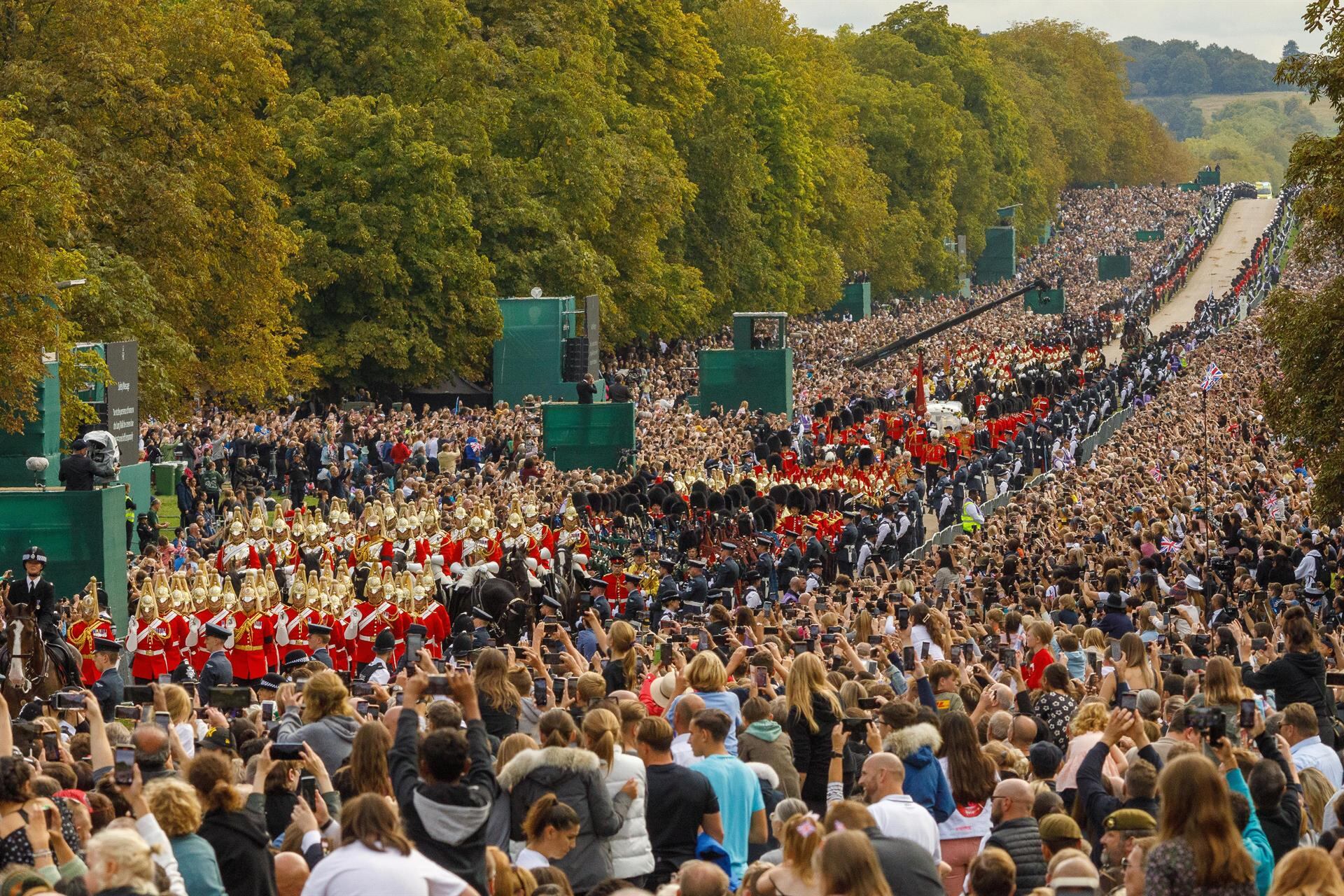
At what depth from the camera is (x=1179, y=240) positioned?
109m

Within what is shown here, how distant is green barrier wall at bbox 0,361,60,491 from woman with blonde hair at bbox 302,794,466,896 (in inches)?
802

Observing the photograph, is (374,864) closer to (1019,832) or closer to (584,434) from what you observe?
(1019,832)

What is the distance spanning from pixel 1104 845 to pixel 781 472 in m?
23.4

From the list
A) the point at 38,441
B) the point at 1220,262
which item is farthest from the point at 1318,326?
the point at 1220,262

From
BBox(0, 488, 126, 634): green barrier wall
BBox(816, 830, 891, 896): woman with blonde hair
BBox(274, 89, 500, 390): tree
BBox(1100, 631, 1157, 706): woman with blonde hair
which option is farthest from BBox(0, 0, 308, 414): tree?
BBox(816, 830, 891, 896): woman with blonde hair

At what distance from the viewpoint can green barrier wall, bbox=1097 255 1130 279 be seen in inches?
3957

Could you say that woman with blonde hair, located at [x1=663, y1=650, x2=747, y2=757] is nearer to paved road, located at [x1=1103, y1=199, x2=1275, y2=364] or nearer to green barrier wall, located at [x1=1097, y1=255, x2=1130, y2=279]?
paved road, located at [x1=1103, y1=199, x2=1275, y2=364]

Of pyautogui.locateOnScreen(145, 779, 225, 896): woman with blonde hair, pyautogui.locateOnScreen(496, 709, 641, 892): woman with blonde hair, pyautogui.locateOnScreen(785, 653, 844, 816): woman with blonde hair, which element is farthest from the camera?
pyautogui.locateOnScreen(785, 653, 844, 816): woman with blonde hair

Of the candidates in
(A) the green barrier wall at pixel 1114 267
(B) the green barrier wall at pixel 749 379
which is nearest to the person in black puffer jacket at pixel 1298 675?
(B) the green barrier wall at pixel 749 379

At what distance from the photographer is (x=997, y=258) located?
99625 millimetres

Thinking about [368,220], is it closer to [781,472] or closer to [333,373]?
[333,373]

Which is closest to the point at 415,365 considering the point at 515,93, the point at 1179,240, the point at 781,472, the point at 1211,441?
the point at 515,93

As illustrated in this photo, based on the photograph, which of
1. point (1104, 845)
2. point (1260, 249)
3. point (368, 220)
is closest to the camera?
point (1104, 845)

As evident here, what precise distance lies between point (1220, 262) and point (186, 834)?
101 meters
